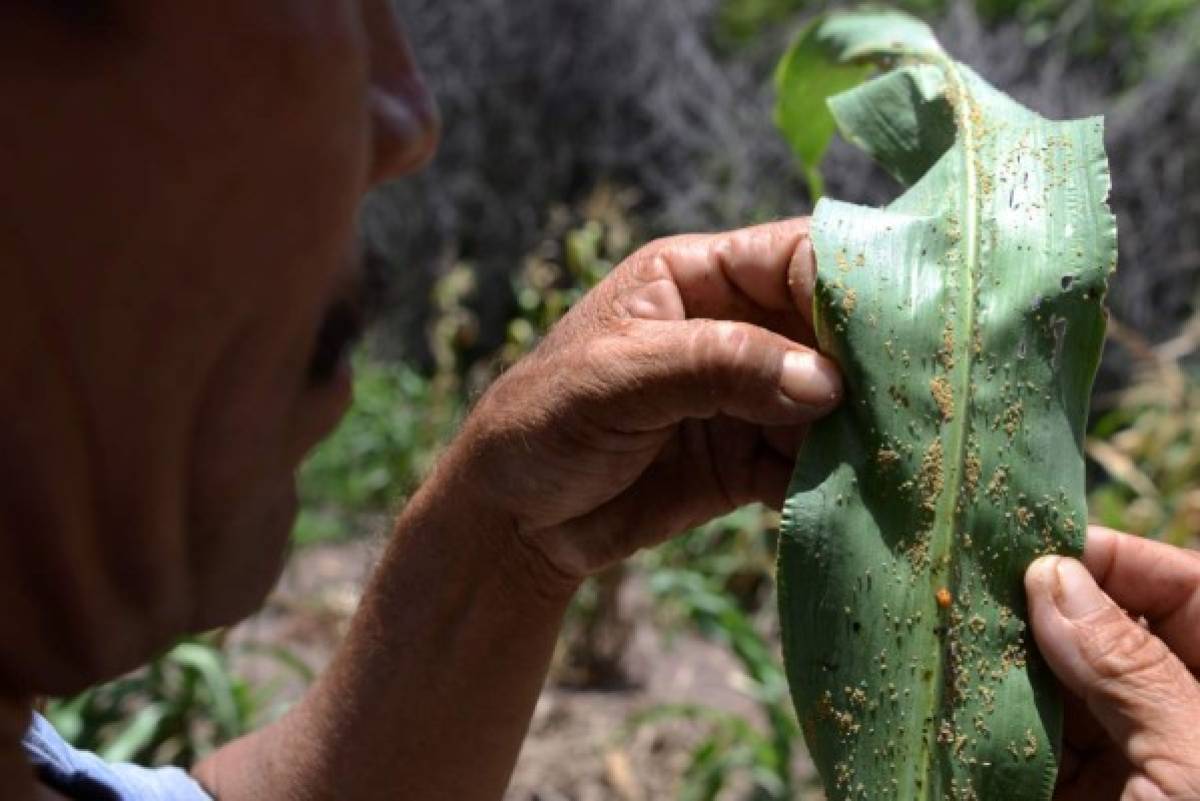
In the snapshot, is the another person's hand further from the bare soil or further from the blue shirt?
the bare soil

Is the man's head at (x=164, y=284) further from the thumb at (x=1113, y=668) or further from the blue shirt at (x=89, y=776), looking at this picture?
the thumb at (x=1113, y=668)

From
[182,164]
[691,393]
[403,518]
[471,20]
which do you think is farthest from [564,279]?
[182,164]

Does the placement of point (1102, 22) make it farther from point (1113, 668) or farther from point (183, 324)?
point (183, 324)

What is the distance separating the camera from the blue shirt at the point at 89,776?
117 cm

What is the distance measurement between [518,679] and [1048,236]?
2.04ft

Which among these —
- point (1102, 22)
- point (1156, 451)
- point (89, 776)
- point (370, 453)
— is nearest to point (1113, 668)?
point (89, 776)

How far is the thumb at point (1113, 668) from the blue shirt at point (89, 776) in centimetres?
73

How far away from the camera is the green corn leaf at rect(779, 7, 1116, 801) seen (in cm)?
110

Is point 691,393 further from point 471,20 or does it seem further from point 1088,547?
point 471,20

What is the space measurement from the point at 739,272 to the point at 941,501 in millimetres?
270

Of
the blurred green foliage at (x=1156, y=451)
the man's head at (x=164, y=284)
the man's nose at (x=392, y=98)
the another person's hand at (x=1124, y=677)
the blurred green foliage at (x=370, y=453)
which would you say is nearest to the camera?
the man's head at (x=164, y=284)

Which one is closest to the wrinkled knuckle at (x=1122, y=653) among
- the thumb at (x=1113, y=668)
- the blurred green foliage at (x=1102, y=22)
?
the thumb at (x=1113, y=668)

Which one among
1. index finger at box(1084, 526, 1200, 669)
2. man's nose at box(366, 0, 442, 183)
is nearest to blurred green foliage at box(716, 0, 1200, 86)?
index finger at box(1084, 526, 1200, 669)

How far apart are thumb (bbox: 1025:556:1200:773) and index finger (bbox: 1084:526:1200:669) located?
0.55 feet
